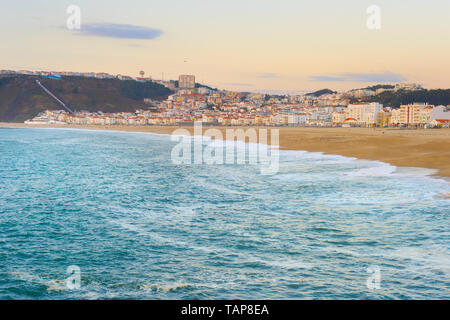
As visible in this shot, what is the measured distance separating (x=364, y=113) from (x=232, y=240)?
155 metres

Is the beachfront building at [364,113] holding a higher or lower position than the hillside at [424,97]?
lower

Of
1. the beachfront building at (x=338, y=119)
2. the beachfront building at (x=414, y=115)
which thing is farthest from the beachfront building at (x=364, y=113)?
the beachfront building at (x=414, y=115)

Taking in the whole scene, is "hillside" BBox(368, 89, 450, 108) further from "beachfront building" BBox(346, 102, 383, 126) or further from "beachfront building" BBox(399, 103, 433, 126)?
"beachfront building" BBox(399, 103, 433, 126)

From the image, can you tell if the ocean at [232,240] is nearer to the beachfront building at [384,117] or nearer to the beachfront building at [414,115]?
the beachfront building at [414,115]

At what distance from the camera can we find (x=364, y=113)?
15650 centimetres

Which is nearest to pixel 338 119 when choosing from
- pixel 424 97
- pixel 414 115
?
pixel 414 115

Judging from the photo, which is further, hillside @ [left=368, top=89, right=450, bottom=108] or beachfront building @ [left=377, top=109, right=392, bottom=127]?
hillside @ [left=368, top=89, right=450, bottom=108]

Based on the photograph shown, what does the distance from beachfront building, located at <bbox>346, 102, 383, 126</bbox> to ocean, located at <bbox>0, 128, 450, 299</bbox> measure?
135363 mm

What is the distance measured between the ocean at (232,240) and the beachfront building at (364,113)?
135m

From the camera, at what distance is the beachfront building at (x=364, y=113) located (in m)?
151

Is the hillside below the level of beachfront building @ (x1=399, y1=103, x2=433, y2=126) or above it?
above

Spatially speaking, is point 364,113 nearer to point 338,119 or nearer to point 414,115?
point 338,119

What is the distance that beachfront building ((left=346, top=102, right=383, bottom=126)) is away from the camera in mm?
150938

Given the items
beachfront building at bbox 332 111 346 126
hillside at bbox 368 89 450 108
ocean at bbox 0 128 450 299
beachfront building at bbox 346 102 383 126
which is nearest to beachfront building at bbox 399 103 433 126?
beachfront building at bbox 346 102 383 126
